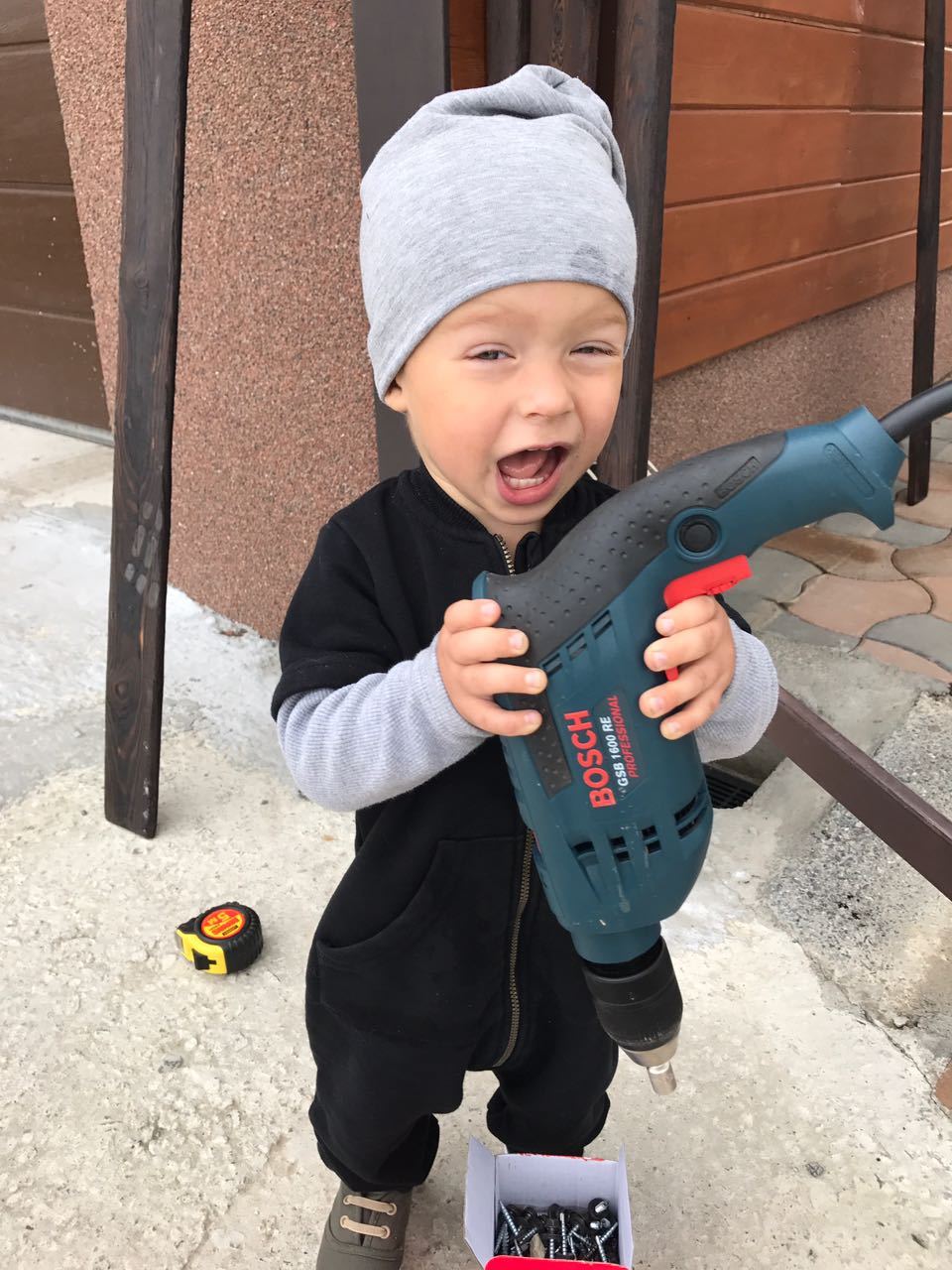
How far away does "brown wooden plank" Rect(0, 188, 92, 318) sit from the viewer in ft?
14.6

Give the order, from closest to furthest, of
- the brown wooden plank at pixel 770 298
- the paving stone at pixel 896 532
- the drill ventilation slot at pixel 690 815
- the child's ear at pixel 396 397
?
the drill ventilation slot at pixel 690 815, the child's ear at pixel 396 397, the brown wooden plank at pixel 770 298, the paving stone at pixel 896 532

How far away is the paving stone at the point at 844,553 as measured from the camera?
357 cm

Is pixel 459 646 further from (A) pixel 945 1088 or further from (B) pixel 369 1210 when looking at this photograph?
(A) pixel 945 1088

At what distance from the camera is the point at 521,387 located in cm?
89

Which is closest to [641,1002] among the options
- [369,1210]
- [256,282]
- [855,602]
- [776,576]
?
[369,1210]

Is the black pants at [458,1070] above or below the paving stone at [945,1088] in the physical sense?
above

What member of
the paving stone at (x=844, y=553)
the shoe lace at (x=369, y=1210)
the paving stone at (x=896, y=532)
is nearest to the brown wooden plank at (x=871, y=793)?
the shoe lace at (x=369, y=1210)

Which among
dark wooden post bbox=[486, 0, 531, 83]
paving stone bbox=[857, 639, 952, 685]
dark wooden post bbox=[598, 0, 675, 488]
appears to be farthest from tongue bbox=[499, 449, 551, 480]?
paving stone bbox=[857, 639, 952, 685]

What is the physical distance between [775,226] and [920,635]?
157cm

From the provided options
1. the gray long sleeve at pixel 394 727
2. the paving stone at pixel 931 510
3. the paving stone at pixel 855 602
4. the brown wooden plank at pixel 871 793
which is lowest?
the paving stone at pixel 855 602

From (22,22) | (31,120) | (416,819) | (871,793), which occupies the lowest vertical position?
(871,793)

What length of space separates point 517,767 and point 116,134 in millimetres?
2503

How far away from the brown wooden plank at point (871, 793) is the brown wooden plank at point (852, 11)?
6.86 ft

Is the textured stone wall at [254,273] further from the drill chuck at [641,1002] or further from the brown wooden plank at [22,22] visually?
the drill chuck at [641,1002]
